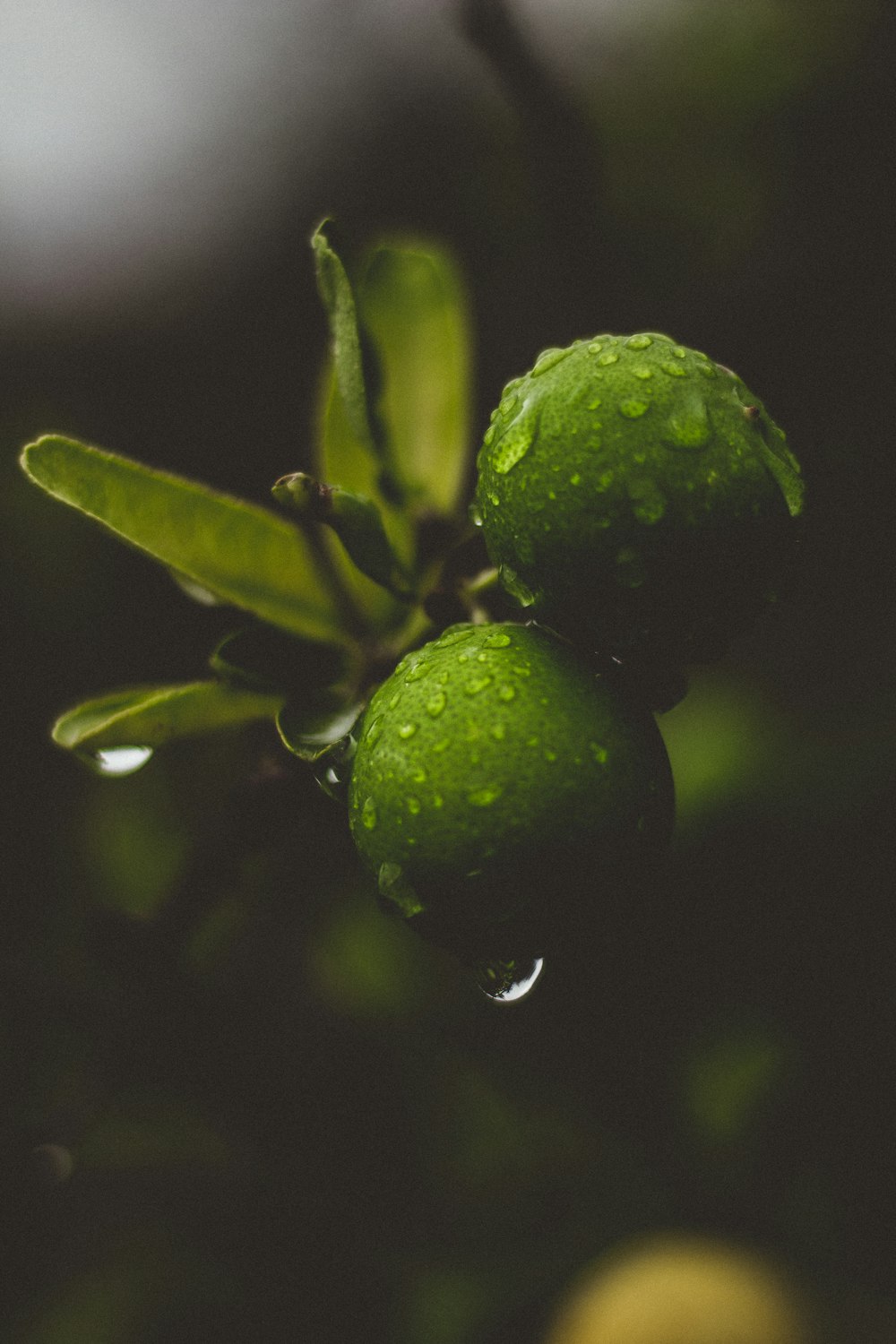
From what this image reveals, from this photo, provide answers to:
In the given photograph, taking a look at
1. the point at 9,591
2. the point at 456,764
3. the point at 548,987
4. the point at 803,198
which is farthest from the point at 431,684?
the point at 9,591

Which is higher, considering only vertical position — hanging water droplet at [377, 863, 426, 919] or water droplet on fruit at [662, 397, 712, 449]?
water droplet on fruit at [662, 397, 712, 449]

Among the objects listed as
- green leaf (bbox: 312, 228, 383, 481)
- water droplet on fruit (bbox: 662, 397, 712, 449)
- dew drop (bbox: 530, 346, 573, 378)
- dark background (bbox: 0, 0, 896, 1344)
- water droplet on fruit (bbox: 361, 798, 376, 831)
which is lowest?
dark background (bbox: 0, 0, 896, 1344)

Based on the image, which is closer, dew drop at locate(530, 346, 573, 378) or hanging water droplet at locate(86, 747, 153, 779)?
dew drop at locate(530, 346, 573, 378)

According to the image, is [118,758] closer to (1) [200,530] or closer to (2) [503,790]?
(1) [200,530]

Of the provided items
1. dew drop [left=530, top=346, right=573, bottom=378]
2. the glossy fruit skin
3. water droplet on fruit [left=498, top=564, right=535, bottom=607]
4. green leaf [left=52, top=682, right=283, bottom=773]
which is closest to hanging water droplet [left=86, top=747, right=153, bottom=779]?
green leaf [left=52, top=682, right=283, bottom=773]

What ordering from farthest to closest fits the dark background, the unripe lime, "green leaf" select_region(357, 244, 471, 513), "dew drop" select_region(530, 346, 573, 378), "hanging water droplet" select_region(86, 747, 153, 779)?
the dark background → the unripe lime → "green leaf" select_region(357, 244, 471, 513) → "hanging water droplet" select_region(86, 747, 153, 779) → "dew drop" select_region(530, 346, 573, 378)

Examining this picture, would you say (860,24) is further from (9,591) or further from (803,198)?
(9,591)

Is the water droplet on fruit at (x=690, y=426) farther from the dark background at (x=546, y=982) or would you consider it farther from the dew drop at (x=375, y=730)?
the dark background at (x=546, y=982)

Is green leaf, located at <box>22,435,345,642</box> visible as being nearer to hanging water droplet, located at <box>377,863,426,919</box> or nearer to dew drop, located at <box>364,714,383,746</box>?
dew drop, located at <box>364,714,383,746</box>
